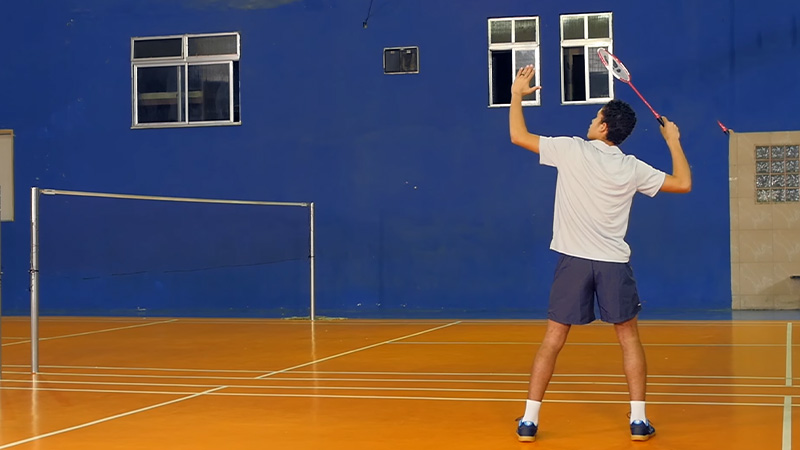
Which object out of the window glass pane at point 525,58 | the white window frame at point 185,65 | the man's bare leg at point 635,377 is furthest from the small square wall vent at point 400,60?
the man's bare leg at point 635,377

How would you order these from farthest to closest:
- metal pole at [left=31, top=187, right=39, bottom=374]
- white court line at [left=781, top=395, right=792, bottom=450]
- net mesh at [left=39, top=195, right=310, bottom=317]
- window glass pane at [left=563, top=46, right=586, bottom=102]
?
net mesh at [left=39, top=195, right=310, bottom=317] → window glass pane at [left=563, top=46, right=586, bottom=102] → metal pole at [left=31, top=187, right=39, bottom=374] → white court line at [left=781, top=395, right=792, bottom=450]

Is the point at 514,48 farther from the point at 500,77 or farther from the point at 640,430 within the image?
the point at 640,430

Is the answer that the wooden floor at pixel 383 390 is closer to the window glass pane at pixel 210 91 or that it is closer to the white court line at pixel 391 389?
the white court line at pixel 391 389

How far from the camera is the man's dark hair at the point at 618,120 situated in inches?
197

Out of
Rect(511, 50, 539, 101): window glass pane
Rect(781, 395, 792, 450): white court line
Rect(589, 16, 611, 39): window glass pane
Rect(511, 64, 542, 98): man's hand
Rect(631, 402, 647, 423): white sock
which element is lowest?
Rect(781, 395, 792, 450): white court line

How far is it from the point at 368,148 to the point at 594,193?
929cm

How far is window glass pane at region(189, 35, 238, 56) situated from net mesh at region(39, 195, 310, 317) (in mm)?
2027

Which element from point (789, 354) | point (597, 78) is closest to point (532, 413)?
point (789, 354)

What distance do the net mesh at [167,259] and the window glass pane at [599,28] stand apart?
13.9ft

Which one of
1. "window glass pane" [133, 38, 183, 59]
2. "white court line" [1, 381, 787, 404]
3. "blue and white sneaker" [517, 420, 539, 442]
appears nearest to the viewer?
"blue and white sneaker" [517, 420, 539, 442]

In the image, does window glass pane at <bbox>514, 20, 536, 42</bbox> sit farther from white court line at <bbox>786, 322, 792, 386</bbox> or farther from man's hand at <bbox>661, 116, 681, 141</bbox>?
man's hand at <bbox>661, 116, 681, 141</bbox>

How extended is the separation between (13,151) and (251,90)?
3.46 metres

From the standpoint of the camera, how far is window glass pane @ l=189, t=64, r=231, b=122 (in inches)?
570

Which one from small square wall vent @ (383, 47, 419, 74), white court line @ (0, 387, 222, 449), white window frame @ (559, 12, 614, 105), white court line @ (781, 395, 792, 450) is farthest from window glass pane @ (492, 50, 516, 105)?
A: white court line @ (781, 395, 792, 450)
